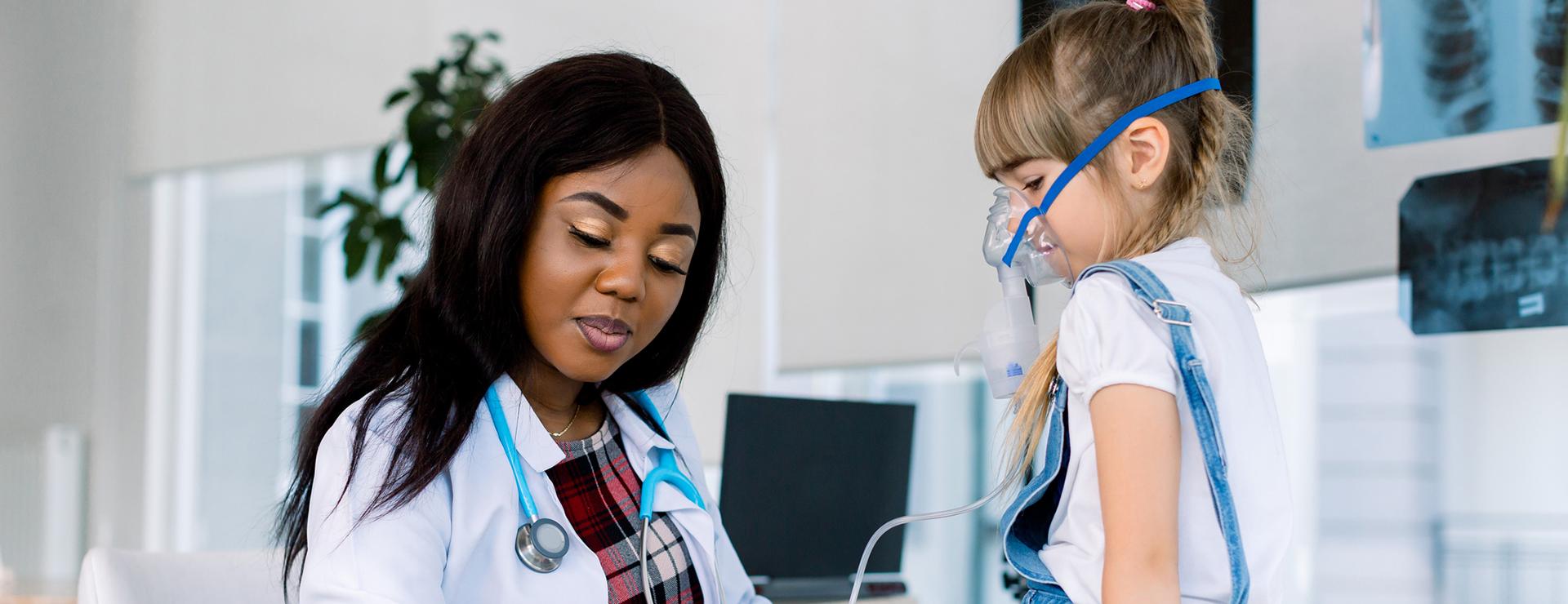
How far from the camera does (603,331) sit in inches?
46.6

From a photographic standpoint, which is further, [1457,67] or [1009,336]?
[1457,67]

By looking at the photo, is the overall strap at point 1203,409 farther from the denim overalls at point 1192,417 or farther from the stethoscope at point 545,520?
the stethoscope at point 545,520

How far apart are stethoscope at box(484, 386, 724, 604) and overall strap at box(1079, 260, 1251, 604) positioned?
1.75 feet

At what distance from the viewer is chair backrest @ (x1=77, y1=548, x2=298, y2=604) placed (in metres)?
1.33

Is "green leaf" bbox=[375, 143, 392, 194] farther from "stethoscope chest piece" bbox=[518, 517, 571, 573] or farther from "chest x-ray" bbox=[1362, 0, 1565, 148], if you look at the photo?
"stethoscope chest piece" bbox=[518, 517, 571, 573]

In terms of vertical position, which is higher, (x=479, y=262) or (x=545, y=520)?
(x=479, y=262)

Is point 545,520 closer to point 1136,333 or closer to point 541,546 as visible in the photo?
point 541,546

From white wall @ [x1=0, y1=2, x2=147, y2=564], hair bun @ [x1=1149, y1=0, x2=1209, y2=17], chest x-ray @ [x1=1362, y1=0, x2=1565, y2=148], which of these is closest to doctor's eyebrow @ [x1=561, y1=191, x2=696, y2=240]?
hair bun @ [x1=1149, y1=0, x2=1209, y2=17]

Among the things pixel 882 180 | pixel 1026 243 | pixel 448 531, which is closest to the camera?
pixel 448 531

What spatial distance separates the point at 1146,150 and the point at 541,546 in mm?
654

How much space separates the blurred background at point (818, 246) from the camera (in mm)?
2230

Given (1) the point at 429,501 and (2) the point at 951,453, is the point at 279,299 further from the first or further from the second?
(1) the point at 429,501

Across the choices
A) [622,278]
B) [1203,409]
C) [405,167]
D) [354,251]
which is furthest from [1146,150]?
[354,251]

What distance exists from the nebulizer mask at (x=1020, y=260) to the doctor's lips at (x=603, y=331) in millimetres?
332
